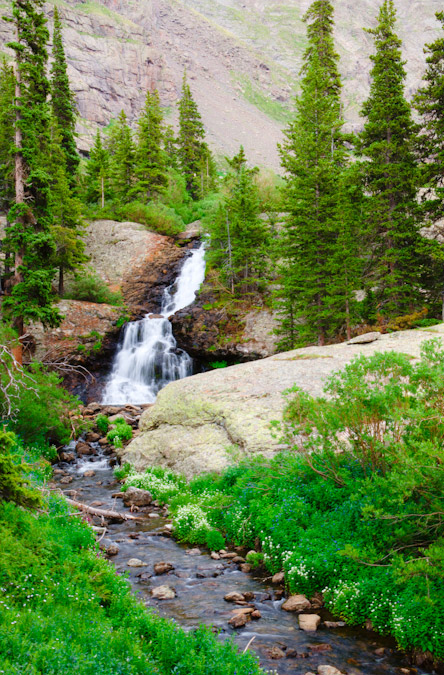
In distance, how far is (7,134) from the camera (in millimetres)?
29047

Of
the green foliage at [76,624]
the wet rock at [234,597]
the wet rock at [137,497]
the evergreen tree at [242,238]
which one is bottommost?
the wet rock at [137,497]

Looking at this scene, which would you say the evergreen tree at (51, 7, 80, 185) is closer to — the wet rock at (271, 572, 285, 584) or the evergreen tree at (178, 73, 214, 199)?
the evergreen tree at (178, 73, 214, 199)

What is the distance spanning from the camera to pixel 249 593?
23.6ft

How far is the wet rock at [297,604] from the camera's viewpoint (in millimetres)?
6762

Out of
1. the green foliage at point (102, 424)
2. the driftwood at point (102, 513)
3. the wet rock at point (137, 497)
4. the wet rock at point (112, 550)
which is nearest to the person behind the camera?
the wet rock at point (112, 550)

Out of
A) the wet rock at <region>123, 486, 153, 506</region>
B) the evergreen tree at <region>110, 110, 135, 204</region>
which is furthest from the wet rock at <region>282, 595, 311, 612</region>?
the evergreen tree at <region>110, 110, 135, 204</region>

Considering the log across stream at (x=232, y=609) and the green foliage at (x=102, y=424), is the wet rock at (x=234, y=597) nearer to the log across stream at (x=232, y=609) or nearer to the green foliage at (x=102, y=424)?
the log across stream at (x=232, y=609)

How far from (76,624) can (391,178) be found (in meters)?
21.1

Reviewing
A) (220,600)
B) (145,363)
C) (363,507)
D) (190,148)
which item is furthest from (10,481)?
(190,148)

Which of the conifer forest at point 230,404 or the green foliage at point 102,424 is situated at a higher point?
the conifer forest at point 230,404

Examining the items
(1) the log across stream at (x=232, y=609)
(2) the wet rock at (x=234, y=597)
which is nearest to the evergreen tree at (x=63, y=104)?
(1) the log across stream at (x=232, y=609)

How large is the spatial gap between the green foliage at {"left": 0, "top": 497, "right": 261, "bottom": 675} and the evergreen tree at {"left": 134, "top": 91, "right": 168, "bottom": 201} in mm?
39954

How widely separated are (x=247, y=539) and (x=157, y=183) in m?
41.3

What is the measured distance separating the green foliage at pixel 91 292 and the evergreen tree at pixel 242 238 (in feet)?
24.6
